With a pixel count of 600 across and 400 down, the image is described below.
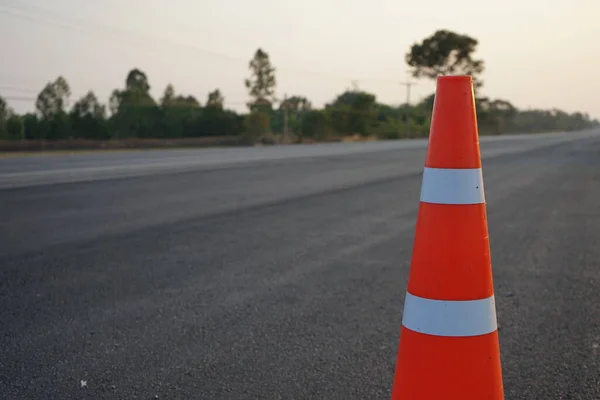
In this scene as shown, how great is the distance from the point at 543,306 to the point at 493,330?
8.23 feet

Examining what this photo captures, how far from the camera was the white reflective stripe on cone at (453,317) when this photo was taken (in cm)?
211

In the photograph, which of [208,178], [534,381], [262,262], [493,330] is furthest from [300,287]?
[208,178]

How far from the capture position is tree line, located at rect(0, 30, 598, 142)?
181 feet

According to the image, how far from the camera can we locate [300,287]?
4930mm

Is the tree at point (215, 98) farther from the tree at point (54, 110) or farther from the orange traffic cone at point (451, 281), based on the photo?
the orange traffic cone at point (451, 281)

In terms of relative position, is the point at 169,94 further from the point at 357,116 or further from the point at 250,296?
the point at 250,296

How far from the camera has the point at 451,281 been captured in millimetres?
2125

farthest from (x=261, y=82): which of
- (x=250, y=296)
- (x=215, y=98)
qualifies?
(x=250, y=296)

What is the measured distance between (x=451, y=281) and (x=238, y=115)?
208 ft

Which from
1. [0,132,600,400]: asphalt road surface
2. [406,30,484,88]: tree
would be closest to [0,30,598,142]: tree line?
[406,30,484,88]: tree

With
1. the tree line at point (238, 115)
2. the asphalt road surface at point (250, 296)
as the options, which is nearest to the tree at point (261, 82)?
the tree line at point (238, 115)

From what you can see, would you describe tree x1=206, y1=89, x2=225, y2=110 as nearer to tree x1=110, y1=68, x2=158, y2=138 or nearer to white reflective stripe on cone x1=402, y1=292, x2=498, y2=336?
tree x1=110, y1=68, x2=158, y2=138

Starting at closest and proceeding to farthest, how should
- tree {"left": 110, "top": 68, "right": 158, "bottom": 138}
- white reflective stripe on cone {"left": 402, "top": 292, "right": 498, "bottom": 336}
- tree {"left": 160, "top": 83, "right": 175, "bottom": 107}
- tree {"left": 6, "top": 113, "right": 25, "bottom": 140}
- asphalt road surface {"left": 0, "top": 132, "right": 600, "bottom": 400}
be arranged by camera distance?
white reflective stripe on cone {"left": 402, "top": 292, "right": 498, "bottom": 336}
asphalt road surface {"left": 0, "top": 132, "right": 600, "bottom": 400}
tree {"left": 6, "top": 113, "right": 25, "bottom": 140}
tree {"left": 110, "top": 68, "right": 158, "bottom": 138}
tree {"left": 160, "top": 83, "right": 175, "bottom": 107}

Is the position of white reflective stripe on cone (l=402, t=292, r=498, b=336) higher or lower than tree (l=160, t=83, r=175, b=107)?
lower
